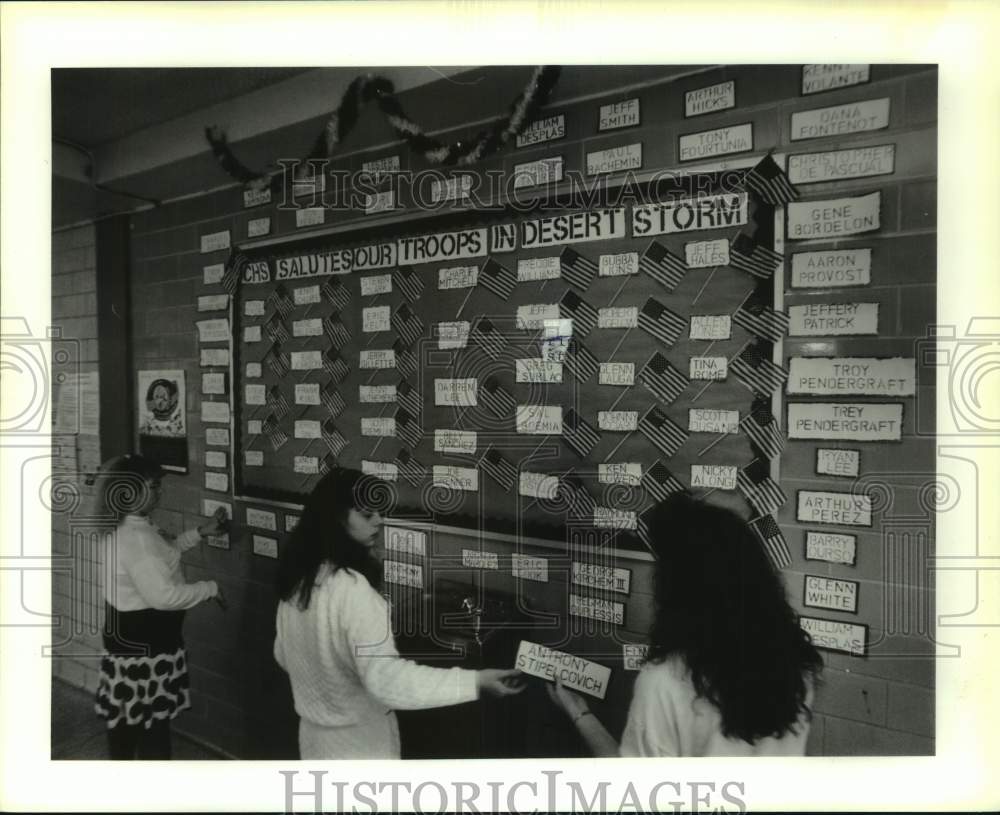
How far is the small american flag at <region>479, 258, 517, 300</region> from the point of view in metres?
1.74

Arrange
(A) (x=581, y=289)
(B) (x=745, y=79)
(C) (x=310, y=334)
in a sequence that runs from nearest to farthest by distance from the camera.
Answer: (B) (x=745, y=79), (A) (x=581, y=289), (C) (x=310, y=334)

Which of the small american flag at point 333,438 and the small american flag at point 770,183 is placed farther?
the small american flag at point 333,438

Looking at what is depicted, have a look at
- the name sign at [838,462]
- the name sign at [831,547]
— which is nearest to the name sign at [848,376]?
the name sign at [838,462]

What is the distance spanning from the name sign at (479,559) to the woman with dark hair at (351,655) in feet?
0.78

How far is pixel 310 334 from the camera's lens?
1875 millimetres

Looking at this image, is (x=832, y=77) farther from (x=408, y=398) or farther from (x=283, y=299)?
(x=283, y=299)

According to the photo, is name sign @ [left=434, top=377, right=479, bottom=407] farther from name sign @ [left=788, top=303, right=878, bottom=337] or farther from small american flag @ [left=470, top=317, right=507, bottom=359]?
name sign @ [left=788, top=303, right=878, bottom=337]

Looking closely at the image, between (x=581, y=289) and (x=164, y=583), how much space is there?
1.42m

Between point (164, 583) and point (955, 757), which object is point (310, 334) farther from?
A: point (955, 757)

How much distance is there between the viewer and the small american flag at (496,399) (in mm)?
1735

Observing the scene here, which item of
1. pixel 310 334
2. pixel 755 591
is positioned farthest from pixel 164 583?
pixel 755 591

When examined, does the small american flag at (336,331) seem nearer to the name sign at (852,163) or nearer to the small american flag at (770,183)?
the small american flag at (770,183)

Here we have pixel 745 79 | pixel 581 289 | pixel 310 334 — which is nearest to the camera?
pixel 745 79

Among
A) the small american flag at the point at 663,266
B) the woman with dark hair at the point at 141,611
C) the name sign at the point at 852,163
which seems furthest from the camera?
the woman with dark hair at the point at 141,611
